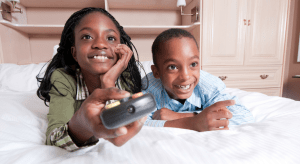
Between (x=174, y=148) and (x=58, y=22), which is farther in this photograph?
(x=58, y=22)

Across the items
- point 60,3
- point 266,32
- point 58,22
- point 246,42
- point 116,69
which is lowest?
point 116,69

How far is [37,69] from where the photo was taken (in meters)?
1.27

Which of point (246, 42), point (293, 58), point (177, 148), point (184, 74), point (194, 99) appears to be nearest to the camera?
point (177, 148)

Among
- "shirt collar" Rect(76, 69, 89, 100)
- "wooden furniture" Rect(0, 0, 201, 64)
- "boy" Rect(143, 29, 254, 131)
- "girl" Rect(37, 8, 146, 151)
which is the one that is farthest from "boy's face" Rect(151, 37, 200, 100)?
"wooden furniture" Rect(0, 0, 201, 64)

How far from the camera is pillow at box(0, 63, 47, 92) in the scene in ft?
3.64

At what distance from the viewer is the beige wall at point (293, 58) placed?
2.24 metres

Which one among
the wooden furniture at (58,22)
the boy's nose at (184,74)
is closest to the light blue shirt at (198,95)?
the boy's nose at (184,74)

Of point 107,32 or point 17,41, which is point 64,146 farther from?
point 17,41

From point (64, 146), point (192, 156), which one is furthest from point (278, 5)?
point (64, 146)

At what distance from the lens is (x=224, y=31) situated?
1.75m

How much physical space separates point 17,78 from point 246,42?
2.08 meters

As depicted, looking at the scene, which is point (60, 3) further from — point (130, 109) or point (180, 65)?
point (130, 109)

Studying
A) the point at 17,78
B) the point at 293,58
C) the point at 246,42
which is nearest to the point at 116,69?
the point at 17,78

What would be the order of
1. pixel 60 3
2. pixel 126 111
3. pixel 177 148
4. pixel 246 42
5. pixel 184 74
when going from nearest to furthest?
pixel 126 111 → pixel 177 148 → pixel 184 74 → pixel 60 3 → pixel 246 42
